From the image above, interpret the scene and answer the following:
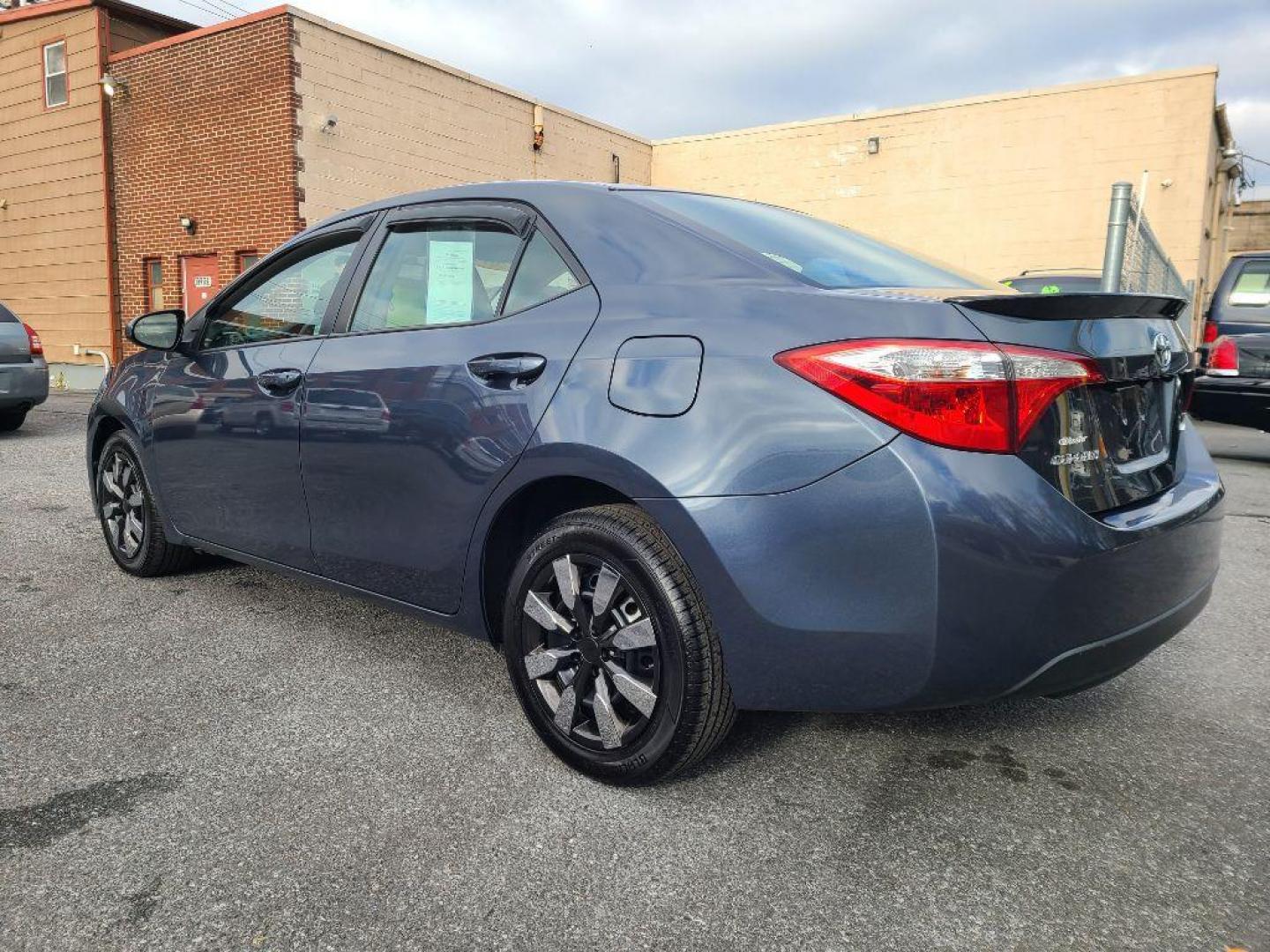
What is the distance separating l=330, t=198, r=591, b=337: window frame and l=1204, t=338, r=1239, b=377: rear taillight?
7.94 metres

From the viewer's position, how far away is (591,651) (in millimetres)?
2402

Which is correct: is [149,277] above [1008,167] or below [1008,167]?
below

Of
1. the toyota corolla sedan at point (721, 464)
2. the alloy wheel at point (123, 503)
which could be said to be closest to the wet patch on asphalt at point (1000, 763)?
the toyota corolla sedan at point (721, 464)

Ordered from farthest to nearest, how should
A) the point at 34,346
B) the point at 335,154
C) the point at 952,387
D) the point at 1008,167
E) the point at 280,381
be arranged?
the point at 1008,167, the point at 335,154, the point at 34,346, the point at 280,381, the point at 952,387

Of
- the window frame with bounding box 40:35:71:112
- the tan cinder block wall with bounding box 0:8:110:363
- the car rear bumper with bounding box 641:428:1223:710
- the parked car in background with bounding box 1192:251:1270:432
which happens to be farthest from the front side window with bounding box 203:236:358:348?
the window frame with bounding box 40:35:71:112

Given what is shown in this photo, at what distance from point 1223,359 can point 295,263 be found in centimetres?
830

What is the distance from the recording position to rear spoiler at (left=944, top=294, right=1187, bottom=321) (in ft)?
6.64

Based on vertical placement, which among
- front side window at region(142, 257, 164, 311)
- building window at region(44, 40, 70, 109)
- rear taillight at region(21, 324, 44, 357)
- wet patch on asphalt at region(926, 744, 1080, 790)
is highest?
building window at region(44, 40, 70, 109)

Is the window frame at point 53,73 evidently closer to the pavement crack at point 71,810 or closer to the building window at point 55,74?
the building window at point 55,74

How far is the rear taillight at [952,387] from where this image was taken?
1938 mm

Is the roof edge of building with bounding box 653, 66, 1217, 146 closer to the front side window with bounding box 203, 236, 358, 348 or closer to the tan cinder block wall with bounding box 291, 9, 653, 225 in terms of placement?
the tan cinder block wall with bounding box 291, 9, 653, 225

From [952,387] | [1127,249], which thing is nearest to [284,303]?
[952,387]

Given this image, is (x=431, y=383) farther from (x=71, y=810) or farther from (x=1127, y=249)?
(x=1127, y=249)

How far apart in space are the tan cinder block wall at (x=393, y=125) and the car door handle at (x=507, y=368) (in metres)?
12.4
